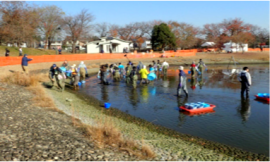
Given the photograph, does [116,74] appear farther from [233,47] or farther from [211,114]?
[233,47]

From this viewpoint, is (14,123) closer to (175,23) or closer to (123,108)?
(123,108)

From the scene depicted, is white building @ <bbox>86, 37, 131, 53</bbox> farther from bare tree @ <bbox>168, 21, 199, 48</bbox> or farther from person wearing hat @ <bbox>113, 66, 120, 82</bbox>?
person wearing hat @ <bbox>113, 66, 120, 82</bbox>

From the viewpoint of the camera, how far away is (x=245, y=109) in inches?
477

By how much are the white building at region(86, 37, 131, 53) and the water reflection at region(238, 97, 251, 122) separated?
161 ft

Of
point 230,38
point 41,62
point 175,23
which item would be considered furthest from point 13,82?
point 175,23

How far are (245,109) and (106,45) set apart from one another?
2019 inches

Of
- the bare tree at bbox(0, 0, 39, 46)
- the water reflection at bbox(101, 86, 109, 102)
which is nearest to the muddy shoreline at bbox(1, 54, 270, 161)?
the water reflection at bbox(101, 86, 109, 102)

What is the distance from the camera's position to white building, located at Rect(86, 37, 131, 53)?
60.8 m

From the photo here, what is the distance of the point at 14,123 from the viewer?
8.39 m

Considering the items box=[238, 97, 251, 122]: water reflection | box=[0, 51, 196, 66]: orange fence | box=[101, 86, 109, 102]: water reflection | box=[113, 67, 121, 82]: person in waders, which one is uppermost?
box=[0, 51, 196, 66]: orange fence

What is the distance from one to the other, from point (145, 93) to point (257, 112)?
7298 millimetres

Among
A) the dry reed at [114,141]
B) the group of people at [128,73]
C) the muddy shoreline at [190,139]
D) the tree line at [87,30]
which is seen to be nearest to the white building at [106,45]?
the tree line at [87,30]

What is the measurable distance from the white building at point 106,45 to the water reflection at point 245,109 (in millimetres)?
48977

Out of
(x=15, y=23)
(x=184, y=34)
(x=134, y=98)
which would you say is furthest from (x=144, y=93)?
(x=184, y=34)
